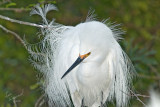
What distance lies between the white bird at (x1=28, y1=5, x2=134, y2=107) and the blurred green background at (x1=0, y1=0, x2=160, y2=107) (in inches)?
17.2

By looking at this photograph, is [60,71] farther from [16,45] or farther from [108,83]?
[16,45]

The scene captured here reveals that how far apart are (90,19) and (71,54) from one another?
261mm

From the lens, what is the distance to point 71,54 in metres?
2.53

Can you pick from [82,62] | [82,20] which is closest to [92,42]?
[82,62]

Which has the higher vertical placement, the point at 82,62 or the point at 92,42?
the point at 92,42

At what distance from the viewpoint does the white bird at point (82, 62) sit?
2.41 metres

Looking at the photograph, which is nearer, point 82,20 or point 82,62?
point 82,62

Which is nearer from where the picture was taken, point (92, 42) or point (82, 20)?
point (92, 42)

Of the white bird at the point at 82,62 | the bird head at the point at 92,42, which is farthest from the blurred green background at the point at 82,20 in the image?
the bird head at the point at 92,42

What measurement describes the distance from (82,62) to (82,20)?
2.53 feet

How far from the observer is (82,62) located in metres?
2.46

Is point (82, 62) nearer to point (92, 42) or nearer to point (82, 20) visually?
point (92, 42)

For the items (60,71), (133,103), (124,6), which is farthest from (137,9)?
(60,71)

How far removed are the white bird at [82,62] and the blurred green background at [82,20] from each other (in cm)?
44
